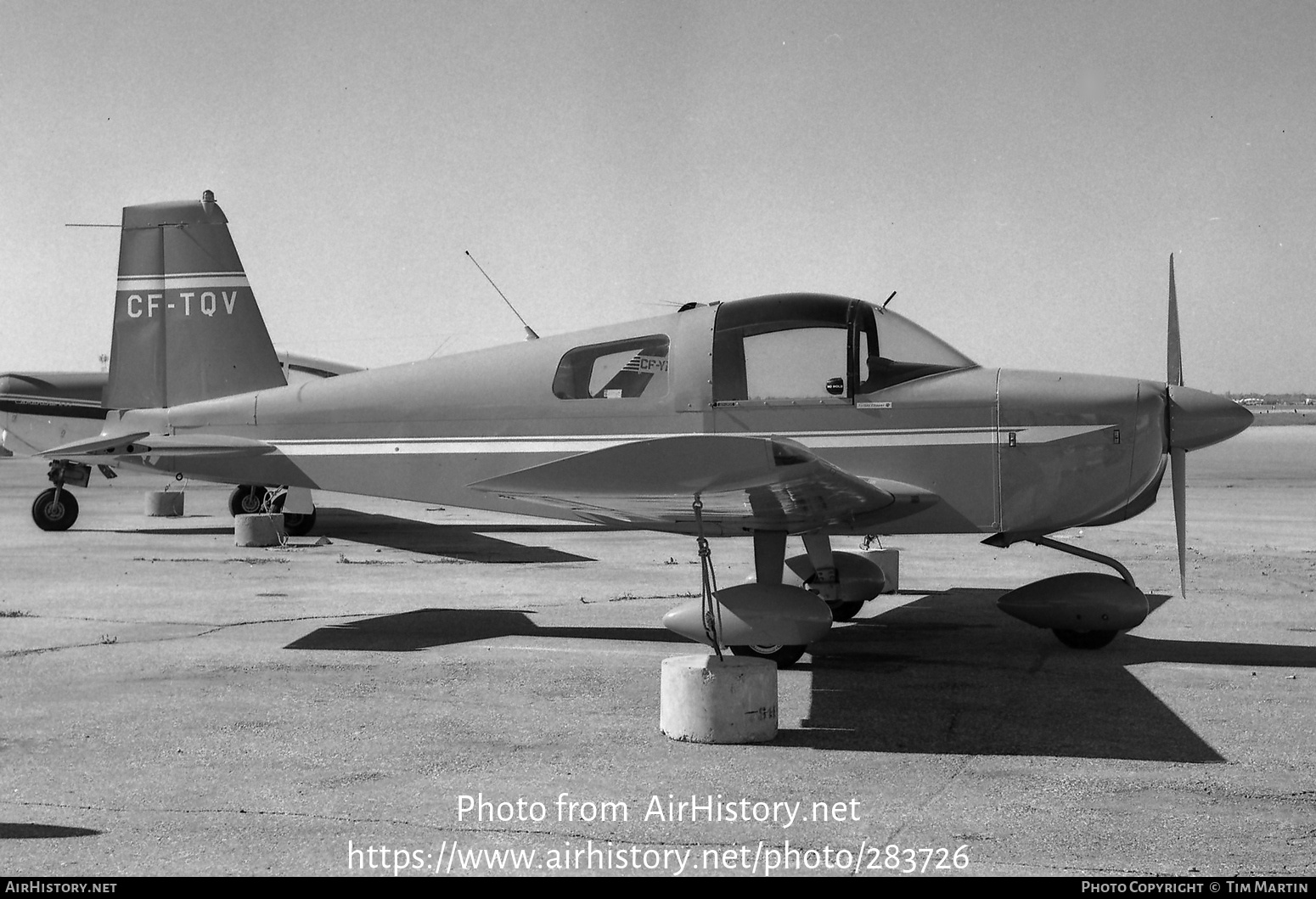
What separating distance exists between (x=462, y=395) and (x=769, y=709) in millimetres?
3909

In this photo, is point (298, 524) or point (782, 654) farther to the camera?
point (298, 524)

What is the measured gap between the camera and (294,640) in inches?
311

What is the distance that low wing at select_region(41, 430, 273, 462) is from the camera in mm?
8836

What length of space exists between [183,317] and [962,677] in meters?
7.44

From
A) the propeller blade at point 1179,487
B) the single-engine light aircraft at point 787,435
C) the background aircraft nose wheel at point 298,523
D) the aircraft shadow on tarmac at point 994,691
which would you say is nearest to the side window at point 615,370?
the single-engine light aircraft at point 787,435

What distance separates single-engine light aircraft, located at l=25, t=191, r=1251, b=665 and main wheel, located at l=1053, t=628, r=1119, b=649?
0.02 meters

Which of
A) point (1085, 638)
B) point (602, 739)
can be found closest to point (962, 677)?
point (1085, 638)

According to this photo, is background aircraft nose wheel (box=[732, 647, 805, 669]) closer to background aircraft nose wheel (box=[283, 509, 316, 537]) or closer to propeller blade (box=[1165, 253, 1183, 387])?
propeller blade (box=[1165, 253, 1183, 387])

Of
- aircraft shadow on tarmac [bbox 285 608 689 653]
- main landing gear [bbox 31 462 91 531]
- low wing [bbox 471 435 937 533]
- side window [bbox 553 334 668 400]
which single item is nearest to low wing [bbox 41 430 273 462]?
aircraft shadow on tarmac [bbox 285 608 689 653]

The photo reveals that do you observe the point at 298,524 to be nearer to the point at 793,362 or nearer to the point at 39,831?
the point at 793,362

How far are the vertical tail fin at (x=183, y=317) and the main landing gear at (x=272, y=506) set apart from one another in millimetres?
5431

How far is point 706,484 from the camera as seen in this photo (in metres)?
5.01
